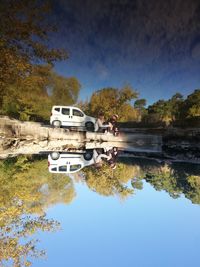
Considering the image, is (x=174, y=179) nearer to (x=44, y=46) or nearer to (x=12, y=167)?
(x=12, y=167)

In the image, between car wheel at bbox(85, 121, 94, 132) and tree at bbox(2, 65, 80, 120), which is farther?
car wheel at bbox(85, 121, 94, 132)

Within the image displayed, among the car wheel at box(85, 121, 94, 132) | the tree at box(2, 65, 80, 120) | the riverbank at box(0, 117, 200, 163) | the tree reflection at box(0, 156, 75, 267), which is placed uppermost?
the tree at box(2, 65, 80, 120)

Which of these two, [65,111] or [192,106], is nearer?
[65,111]

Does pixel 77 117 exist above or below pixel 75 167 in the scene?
above

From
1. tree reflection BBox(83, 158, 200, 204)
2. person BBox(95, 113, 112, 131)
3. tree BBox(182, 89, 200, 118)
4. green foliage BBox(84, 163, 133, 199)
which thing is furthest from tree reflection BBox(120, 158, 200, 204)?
tree BBox(182, 89, 200, 118)

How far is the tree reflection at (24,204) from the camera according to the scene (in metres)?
7.26

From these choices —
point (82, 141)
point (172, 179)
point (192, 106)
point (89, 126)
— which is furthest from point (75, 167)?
point (192, 106)

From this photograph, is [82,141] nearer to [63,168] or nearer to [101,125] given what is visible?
[101,125]

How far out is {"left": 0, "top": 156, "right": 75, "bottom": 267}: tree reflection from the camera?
286 inches

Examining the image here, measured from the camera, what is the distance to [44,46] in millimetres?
25125

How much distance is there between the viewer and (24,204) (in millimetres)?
8680

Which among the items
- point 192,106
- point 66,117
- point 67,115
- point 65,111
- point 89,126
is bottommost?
point 89,126

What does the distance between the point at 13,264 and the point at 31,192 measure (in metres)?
3.11

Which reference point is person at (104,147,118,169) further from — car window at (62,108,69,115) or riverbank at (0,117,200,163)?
car window at (62,108,69,115)
